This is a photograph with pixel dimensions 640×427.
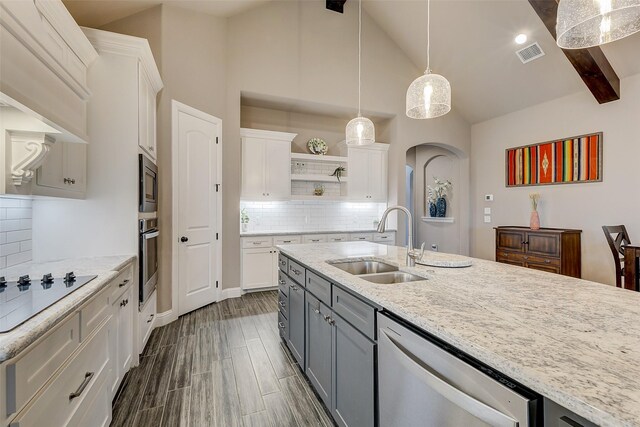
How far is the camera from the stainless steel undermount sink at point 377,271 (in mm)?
1820

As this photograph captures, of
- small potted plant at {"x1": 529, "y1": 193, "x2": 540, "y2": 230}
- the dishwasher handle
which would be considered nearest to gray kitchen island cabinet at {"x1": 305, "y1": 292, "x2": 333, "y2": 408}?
the dishwasher handle

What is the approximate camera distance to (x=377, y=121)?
5848mm

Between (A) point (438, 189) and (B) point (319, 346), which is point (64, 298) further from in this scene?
(A) point (438, 189)

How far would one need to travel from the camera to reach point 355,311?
145 centimetres

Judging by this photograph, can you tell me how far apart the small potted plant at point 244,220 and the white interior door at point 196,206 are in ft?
2.63

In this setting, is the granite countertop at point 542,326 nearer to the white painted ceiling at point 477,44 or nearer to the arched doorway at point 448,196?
the white painted ceiling at point 477,44

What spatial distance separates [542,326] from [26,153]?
246 cm

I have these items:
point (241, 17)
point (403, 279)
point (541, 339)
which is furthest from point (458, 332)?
point (241, 17)

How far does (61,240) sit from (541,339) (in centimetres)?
299

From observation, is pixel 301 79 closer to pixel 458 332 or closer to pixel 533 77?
pixel 533 77

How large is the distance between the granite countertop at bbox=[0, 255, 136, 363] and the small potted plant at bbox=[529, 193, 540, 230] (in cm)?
517

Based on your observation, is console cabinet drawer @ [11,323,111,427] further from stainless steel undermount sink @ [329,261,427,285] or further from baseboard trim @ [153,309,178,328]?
baseboard trim @ [153,309,178,328]

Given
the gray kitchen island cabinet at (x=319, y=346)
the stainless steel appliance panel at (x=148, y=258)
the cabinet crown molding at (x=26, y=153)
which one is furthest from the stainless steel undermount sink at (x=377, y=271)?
the cabinet crown molding at (x=26, y=153)

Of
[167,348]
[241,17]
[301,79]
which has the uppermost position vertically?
[241,17]
